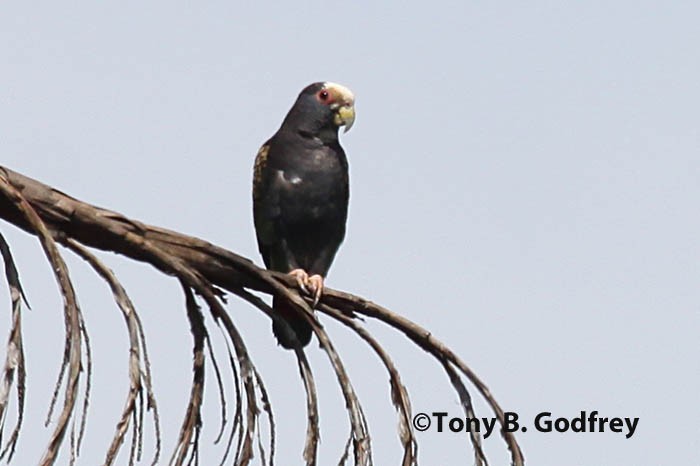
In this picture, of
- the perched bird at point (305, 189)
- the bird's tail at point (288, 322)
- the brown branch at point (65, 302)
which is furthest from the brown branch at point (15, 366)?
the perched bird at point (305, 189)

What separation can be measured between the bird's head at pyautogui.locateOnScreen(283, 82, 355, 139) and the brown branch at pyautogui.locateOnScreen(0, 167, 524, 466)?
260 cm

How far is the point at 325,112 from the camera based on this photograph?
20.0 ft

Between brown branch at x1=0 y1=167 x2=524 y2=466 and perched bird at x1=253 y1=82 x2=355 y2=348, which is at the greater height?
perched bird at x1=253 y1=82 x2=355 y2=348

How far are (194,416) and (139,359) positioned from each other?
0.65 ft

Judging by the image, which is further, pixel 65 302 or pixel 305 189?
pixel 305 189

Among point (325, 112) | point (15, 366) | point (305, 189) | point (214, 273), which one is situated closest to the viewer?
point (15, 366)

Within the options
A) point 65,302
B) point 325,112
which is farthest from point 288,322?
point 325,112

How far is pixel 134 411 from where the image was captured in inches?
110

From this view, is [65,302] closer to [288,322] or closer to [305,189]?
[288,322]

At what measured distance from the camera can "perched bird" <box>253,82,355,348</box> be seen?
18.9 feet

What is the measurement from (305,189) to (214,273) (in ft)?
7.99

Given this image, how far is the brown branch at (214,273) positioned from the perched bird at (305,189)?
7.26 ft

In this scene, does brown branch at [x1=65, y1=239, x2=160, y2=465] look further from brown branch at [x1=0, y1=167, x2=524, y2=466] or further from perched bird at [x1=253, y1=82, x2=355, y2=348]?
perched bird at [x1=253, y1=82, x2=355, y2=348]

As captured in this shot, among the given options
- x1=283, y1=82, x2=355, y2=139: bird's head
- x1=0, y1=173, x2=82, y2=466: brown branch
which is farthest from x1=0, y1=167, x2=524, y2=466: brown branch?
x1=283, y1=82, x2=355, y2=139: bird's head
